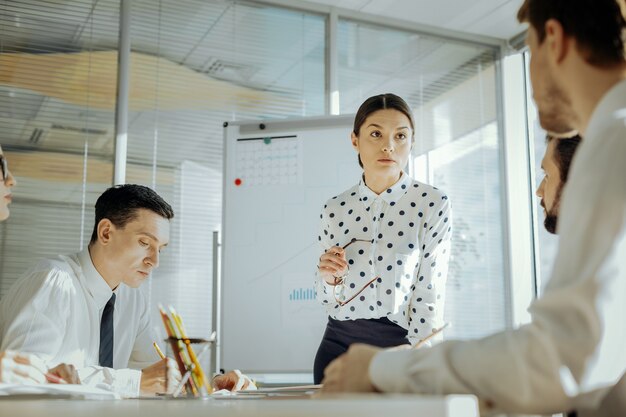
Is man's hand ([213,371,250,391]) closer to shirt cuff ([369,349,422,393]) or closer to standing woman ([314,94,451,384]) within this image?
standing woman ([314,94,451,384])

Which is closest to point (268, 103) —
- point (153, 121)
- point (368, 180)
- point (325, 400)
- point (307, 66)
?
point (307, 66)

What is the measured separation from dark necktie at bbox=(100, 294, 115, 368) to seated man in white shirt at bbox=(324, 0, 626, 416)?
62.5 inches

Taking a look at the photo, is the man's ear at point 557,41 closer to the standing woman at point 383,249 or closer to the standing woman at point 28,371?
the standing woman at point 28,371

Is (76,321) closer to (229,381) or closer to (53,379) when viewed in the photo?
(229,381)

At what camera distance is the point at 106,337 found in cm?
241

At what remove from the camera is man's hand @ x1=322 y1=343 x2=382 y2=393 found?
95cm

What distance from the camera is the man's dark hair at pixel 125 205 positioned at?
2.54m

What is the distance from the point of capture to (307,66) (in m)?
4.66

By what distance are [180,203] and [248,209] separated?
45cm

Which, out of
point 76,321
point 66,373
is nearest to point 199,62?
point 76,321

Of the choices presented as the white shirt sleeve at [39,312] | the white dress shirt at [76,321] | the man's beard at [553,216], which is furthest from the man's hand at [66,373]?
the man's beard at [553,216]

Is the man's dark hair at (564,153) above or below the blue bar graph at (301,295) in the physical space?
above

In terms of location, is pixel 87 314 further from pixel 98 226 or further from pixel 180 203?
pixel 180 203

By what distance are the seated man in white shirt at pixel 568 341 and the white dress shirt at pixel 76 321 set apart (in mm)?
903
